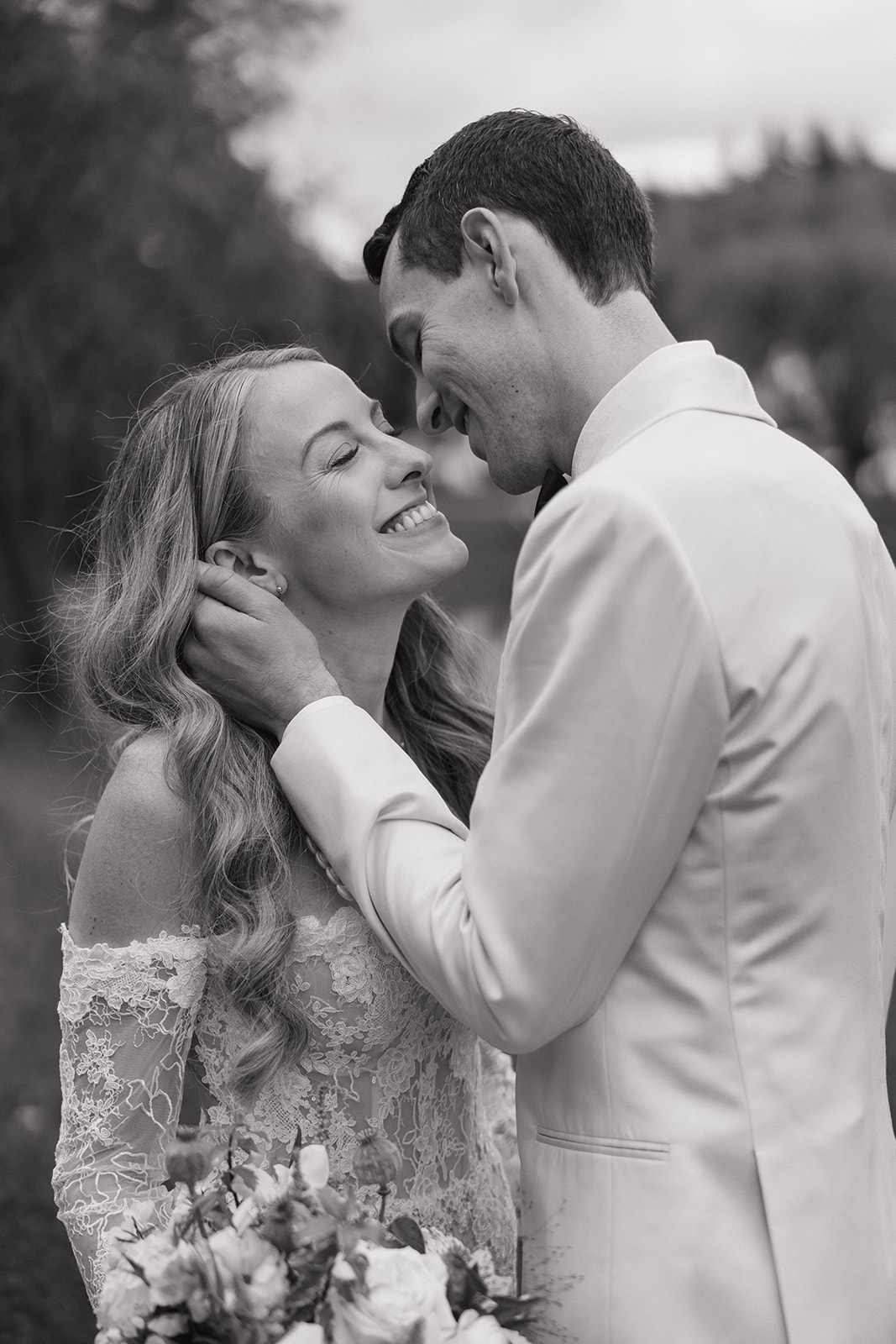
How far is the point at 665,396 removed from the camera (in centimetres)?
233

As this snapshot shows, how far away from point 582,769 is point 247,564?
4.67ft

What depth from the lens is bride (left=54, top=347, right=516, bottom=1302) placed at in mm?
2693

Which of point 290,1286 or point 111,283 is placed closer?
point 290,1286

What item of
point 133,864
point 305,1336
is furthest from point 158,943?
point 305,1336

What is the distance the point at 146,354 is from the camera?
1467 cm

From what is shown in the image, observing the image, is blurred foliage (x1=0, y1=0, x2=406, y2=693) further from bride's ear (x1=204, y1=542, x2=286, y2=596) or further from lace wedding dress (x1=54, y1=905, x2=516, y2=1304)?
lace wedding dress (x1=54, y1=905, x2=516, y2=1304)

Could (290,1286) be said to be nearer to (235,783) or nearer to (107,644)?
(235,783)

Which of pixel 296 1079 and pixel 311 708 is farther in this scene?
pixel 296 1079

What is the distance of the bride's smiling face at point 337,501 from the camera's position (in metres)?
3.04

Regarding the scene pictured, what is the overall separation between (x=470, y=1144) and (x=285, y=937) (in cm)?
72

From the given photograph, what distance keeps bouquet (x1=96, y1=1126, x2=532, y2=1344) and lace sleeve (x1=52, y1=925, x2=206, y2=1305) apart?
2.52 feet

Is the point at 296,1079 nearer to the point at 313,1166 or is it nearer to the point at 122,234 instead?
the point at 313,1166

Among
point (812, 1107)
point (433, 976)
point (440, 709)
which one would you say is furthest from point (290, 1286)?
point (440, 709)

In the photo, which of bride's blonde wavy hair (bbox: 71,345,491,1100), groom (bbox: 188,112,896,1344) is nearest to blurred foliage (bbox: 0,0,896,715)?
bride's blonde wavy hair (bbox: 71,345,491,1100)
